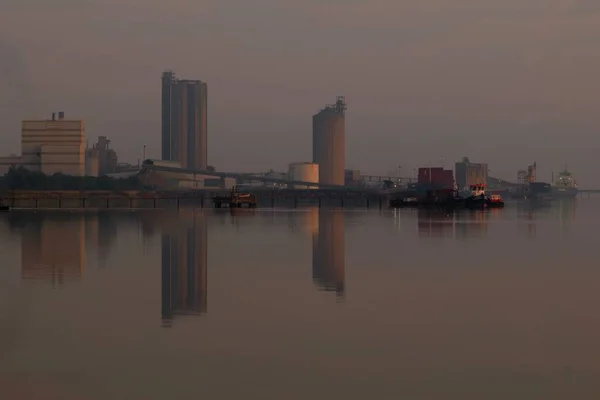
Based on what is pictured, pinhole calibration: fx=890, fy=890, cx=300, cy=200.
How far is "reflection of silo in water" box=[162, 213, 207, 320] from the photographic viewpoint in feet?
85.9

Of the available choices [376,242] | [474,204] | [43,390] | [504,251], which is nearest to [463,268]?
[504,251]

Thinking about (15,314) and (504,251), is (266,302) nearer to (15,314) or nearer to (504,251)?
(15,314)

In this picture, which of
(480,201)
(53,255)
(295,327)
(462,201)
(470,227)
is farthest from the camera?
(462,201)

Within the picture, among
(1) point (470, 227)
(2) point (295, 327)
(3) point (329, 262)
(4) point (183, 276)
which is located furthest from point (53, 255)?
(1) point (470, 227)

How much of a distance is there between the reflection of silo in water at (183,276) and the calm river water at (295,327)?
0.10 m

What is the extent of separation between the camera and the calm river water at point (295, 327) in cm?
1673

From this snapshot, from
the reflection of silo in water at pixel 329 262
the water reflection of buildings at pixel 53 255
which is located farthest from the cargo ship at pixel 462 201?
the water reflection of buildings at pixel 53 255

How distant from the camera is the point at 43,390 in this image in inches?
635

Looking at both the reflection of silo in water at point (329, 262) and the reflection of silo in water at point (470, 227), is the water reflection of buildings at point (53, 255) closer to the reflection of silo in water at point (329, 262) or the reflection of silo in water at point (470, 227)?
the reflection of silo in water at point (329, 262)

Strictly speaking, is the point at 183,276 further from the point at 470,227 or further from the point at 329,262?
the point at 470,227

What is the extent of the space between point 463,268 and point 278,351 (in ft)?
70.4

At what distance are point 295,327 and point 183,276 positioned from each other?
12570 millimetres

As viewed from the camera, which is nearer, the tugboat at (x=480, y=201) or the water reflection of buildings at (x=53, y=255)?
the water reflection of buildings at (x=53, y=255)

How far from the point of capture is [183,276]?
3462cm
